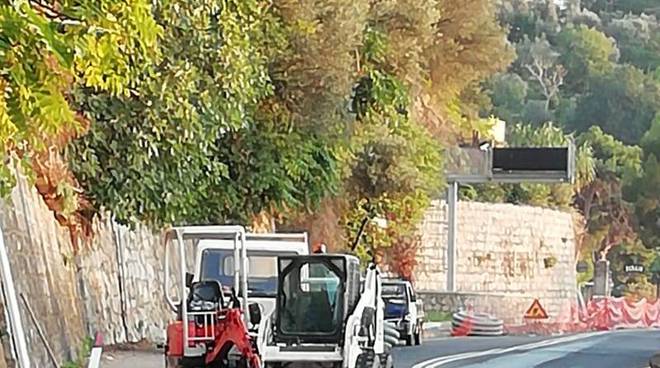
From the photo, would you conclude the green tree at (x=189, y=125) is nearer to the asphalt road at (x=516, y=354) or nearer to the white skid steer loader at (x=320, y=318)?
the asphalt road at (x=516, y=354)

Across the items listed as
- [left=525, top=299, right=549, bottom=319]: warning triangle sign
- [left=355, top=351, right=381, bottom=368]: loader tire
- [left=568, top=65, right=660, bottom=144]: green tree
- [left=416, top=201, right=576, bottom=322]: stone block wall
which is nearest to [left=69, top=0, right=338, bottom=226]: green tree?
[left=355, top=351, right=381, bottom=368]: loader tire

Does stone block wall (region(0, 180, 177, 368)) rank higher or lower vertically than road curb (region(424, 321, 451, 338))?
higher

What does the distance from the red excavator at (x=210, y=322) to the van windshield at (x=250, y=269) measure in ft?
8.36

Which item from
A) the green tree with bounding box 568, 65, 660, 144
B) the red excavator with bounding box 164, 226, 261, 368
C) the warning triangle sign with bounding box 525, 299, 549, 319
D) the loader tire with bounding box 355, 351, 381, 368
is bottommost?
the warning triangle sign with bounding box 525, 299, 549, 319

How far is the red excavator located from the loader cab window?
0.72 meters

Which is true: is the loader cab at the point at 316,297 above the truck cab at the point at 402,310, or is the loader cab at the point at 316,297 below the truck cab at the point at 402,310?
above

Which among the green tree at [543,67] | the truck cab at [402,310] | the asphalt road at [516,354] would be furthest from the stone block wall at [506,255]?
the green tree at [543,67]

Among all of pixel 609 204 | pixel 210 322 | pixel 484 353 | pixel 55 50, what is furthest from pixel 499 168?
pixel 55 50

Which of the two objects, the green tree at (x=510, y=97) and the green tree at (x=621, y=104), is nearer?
the green tree at (x=621, y=104)

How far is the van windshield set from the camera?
22.9 m

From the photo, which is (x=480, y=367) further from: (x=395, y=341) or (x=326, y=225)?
(x=326, y=225)

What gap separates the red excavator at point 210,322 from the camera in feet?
60.6

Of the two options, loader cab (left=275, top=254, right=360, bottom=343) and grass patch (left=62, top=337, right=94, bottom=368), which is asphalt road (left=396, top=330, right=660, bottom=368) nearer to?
grass patch (left=62, top=337, right=94, bottom=368)

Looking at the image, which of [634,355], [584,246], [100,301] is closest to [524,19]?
[584,246]
